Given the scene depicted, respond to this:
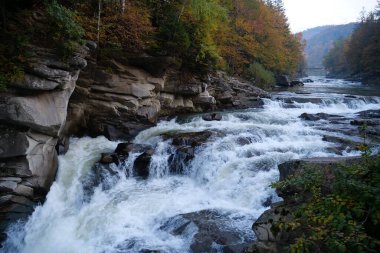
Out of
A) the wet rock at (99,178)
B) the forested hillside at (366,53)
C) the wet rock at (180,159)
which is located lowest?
the wet rock at (99,178)

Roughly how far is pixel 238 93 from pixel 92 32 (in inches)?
531

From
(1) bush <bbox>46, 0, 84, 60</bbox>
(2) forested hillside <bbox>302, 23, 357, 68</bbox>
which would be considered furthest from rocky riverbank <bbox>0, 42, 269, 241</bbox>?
(2) forested hillside <bbox>302, 23, 357, 68</bbox>

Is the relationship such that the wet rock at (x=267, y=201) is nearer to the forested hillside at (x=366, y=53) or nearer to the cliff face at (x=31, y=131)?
the cliff face at (x=31, y=131)

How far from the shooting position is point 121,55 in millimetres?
14891

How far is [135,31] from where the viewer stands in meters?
14.7

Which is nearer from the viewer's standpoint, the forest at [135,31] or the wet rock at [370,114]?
the forest at [135,31]

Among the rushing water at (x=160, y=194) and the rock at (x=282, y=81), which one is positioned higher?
the rock at (x=282, y=81)

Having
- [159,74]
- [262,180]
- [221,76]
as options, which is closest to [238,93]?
[221,76]

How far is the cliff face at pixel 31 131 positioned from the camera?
346 inches

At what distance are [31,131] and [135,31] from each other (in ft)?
23.8

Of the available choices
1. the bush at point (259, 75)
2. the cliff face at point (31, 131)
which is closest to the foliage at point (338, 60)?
the bush at point (259, 75)

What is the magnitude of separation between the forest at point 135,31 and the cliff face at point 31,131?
44 centimetres

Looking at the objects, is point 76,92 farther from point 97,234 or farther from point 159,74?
point 97,234

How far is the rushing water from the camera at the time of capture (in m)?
8.27
